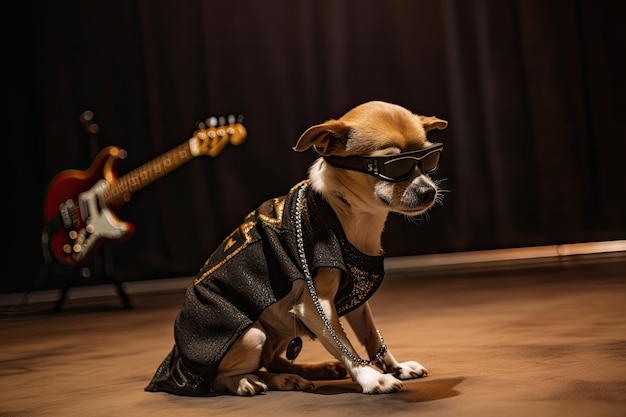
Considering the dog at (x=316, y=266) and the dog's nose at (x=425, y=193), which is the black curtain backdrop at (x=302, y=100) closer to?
the dog at (x=316, y=266)

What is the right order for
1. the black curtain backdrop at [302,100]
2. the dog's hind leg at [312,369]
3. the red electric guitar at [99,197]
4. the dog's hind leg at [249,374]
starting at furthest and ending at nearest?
the black curtain backdrop at [302,100]
the red electric guitar at [99,197]
the dog's hind leg at [312,369]
the dog's hind leg at [249,374]

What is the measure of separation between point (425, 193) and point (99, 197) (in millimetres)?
2858

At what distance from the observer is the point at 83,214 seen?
4.43 metres

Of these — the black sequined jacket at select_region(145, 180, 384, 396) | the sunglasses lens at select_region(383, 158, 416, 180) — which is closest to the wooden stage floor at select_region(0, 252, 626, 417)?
the black sequined jacket at select_region(145, 180, 384, 396)

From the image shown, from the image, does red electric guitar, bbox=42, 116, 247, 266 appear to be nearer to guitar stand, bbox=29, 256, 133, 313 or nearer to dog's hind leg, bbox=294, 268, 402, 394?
guitar stand, bbox=29, 256, 133, 313

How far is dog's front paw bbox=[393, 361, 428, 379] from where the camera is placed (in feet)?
6.72

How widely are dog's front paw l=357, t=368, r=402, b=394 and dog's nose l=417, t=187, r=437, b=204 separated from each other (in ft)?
1.29

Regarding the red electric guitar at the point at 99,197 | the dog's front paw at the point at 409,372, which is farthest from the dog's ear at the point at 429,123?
the red electric guitar at the point at 99,197

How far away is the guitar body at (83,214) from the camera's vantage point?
4.39 meters

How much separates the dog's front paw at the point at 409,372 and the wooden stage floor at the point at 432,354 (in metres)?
0.03

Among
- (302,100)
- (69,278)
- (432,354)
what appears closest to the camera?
(432,354)

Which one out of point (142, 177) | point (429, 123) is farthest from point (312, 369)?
point (142, 177)

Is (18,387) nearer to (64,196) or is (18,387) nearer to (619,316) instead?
(619,316)

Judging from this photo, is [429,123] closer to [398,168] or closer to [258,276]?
[398,168]
